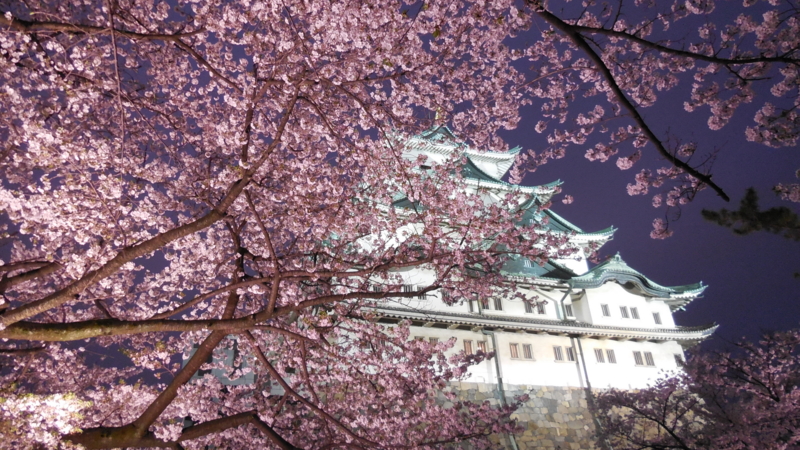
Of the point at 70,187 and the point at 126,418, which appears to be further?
the point at 126,418

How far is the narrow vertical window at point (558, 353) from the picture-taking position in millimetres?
22484

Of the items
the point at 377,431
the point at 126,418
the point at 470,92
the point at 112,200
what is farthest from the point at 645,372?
the point at 112,200

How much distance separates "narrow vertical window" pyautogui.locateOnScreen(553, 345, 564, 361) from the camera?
22484 mm

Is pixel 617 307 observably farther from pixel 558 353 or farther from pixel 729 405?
pixel 729 405

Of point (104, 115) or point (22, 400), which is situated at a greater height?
point (104, 115)

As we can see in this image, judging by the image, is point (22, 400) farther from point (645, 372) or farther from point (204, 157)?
point (645, 372)

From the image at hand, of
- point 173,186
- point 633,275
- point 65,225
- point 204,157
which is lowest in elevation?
point 65,225

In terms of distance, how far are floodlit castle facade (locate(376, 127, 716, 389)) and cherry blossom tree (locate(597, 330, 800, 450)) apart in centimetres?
147

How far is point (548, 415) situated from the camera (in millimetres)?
20906

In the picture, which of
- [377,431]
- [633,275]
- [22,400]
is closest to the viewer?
[22,400]

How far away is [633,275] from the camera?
81.9 feet

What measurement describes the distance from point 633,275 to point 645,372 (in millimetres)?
5262

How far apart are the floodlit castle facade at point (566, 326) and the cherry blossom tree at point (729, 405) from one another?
4.82 ft

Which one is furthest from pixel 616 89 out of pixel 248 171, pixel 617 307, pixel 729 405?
pixel 617 307
